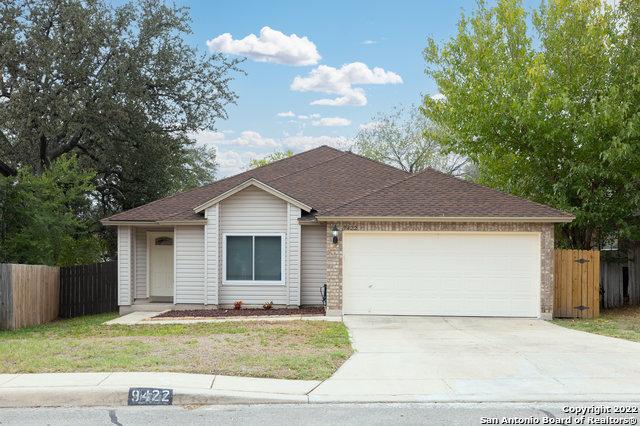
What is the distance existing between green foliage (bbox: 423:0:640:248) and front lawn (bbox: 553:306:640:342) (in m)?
2.49

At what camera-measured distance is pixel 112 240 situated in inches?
1124

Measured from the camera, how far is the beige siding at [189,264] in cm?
1802

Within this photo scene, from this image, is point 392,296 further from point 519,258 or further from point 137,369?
point 137,369

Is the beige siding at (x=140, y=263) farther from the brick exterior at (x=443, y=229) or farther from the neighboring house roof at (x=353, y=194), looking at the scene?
the brick exterior at (x=443, y=229)

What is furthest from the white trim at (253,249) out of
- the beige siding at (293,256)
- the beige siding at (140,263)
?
the beige siding at (140,263)

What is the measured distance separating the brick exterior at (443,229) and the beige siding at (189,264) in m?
4.19

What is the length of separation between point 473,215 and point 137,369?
9248 mm

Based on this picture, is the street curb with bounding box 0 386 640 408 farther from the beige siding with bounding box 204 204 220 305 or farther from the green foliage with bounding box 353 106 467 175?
the green foliage with bounding box 353 106 467 175

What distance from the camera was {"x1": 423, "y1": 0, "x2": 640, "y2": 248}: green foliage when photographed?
18.2 metres

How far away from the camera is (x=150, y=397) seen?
301 inches

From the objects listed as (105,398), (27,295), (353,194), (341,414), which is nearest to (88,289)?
(27,295)

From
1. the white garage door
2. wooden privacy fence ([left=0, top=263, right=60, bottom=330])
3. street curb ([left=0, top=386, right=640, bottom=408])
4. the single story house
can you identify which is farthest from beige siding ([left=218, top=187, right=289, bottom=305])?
street curb ([left=0, top=386, right=640, bottom=408])

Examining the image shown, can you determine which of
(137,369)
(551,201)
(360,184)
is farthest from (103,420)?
(551,201)

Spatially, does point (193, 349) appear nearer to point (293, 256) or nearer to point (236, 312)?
point (236, 312)
